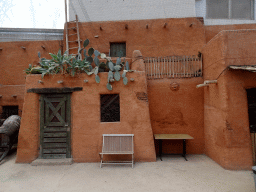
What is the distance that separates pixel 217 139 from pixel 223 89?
62.5 inches

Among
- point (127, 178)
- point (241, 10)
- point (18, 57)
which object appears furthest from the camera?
point (241, 10)

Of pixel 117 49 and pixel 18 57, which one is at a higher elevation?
pixel 117 49

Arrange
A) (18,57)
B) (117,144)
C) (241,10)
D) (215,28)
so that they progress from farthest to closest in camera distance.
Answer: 1. (241,10)
2. (18,57)
3. (215,28)
4. (117,144)

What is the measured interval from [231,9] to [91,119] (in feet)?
34.5

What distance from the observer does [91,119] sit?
5453mm

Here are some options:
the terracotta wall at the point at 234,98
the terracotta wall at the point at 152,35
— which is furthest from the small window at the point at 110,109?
the terracotta wall at the point at 152,35

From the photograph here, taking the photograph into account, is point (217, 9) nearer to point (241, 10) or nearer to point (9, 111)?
point (241, 10)

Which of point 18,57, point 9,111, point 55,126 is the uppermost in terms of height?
point 18,57

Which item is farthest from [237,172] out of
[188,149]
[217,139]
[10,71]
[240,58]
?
[10,71]

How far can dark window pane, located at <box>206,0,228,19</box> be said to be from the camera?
32.0ft

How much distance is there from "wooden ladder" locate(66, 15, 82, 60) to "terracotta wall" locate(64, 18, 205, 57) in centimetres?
18

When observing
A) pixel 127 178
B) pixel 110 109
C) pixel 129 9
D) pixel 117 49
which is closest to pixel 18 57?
pixel 117 49

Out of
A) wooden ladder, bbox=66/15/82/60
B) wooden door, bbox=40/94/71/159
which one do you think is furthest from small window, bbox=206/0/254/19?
wooden door, bbox=40/94/71/159

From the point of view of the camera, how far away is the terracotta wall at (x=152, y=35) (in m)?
8.61
